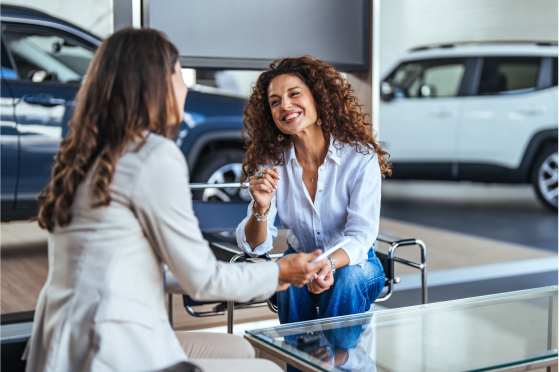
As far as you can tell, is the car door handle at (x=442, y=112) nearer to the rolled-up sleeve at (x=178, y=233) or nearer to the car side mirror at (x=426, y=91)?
the car side mirror at (x=426, y=91)

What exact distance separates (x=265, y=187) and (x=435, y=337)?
0.63 m

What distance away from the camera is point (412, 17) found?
848 centimetres

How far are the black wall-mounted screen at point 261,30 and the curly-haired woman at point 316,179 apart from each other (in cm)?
50

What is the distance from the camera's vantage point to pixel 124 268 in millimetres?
988

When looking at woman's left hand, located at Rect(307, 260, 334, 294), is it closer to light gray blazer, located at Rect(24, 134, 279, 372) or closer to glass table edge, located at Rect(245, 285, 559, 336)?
glass table edge, located at Rect(245, 285, 559, 336)

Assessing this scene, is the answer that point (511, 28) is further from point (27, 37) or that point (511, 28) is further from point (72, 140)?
point (72, 140)

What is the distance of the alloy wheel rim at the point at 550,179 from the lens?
5160 millimetres

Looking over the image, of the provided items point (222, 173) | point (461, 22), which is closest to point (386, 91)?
point (222, 173)

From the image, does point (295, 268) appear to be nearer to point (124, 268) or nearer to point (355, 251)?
point (124, 268)

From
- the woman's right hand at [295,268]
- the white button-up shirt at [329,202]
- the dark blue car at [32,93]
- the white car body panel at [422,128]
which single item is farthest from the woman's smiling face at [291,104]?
the white car body panel at [422,128]

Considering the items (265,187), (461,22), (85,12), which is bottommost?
(265,187)

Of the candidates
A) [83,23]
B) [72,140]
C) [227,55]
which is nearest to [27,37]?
[83,23]

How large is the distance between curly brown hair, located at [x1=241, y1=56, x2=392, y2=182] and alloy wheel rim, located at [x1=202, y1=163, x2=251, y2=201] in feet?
4.00

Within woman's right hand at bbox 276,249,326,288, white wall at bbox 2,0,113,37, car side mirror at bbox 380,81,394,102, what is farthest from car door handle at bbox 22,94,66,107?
car side mirror at bbox 380,81,394,102
